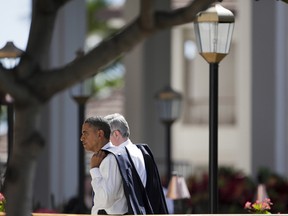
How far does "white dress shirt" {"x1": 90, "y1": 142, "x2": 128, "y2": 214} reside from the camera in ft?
31.3

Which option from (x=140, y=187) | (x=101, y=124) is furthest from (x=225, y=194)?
(x=101, y=124)

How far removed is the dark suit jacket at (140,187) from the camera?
9.64m

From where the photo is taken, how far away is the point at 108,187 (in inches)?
378

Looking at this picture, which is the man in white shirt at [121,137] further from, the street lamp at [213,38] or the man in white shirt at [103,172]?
the street lamp at [213,38]

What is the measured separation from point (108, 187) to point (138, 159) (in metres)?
0.43

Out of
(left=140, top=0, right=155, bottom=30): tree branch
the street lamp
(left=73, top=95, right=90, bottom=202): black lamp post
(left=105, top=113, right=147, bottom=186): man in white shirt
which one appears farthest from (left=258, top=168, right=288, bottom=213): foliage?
(left=140, top=0, right=155, bottom=30): tree branch

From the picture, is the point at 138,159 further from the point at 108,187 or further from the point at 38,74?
the point at 38,74

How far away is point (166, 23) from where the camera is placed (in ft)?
24.6

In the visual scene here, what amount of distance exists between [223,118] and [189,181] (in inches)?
719

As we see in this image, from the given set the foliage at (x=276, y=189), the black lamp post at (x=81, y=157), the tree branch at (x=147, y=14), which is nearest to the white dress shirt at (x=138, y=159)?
the tree branch at (x=147, y=14)

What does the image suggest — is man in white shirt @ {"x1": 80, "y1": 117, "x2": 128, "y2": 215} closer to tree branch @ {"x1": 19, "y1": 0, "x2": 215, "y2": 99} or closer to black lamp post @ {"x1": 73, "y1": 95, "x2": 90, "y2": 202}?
tree branch @ {"x1": 19, "y1": 0, "x2": 215, "y2": 99}

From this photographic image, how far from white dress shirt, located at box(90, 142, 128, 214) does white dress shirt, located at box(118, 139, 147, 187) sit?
0.22 metres

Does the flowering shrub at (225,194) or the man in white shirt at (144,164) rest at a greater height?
the man in white shirt at (144,164)

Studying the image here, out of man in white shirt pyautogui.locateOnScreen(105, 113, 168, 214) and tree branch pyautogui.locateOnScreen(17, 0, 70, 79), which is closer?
tree branch pyautogui.locateOnScreen(17, 0, 70, 79)
